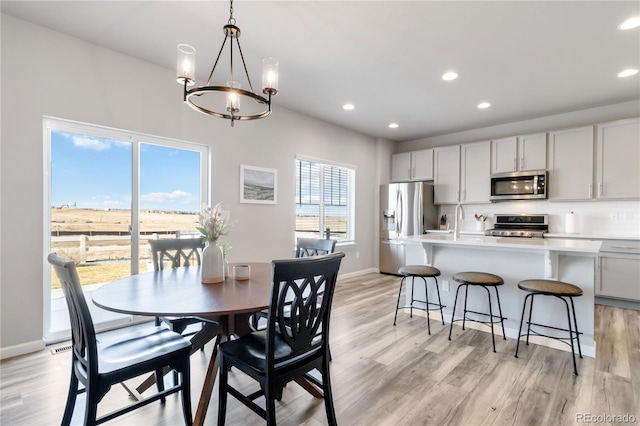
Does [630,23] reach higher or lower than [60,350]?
higher

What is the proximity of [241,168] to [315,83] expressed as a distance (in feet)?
4.63

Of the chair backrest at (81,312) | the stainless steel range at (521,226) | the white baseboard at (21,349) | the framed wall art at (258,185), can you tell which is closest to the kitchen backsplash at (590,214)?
the stainless steel range at (521,226)

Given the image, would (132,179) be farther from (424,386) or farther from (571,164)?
(571,164)

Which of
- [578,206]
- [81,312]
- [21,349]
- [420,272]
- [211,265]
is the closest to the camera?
[81,312]

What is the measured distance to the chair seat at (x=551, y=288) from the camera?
2.38 meters

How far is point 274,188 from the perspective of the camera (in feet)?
14.7

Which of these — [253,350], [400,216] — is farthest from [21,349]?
[400,216]

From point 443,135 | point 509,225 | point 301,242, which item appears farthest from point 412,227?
point 301,242

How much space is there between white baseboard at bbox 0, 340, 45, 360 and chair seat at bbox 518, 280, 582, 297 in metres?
4.12

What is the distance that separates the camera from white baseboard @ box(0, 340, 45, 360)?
97.9 inches

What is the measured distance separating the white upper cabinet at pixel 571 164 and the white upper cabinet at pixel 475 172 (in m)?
0.87

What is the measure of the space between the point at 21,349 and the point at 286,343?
254 cm

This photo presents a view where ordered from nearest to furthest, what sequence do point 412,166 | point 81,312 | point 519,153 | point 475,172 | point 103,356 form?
point 81,312, point 103,356, point 519,153, point 475,172, point 412,166

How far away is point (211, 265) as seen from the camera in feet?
6.53
